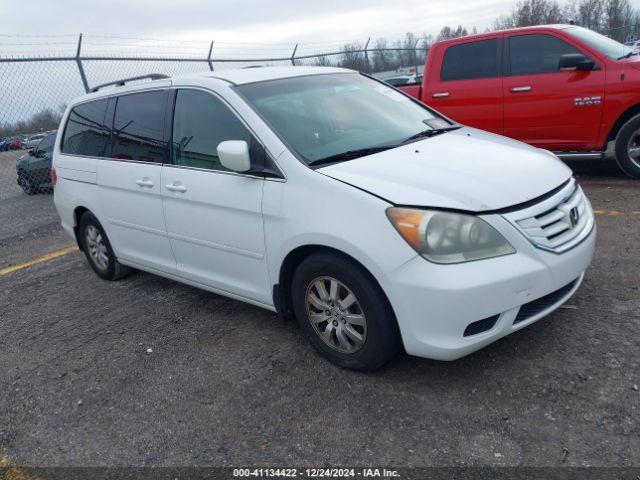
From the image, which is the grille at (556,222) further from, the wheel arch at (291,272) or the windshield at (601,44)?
the windshield at (601,44)

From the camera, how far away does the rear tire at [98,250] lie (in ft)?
17.2

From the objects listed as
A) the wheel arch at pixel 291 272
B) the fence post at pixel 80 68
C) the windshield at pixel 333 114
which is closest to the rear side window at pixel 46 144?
the fence post at pixel 80 68

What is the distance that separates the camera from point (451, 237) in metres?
2.82

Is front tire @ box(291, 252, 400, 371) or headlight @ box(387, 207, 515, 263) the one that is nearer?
headlight @ box(387, 207, 515, 263)

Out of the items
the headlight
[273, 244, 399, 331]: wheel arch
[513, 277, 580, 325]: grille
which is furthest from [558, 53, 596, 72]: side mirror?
[273, 244, 399, 331]: wheel arch

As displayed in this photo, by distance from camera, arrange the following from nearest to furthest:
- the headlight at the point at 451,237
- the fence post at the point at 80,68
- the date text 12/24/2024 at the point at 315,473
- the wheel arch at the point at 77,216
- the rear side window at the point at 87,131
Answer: the date text 12/24/2024 at the point at 315,473 → the headlight at the point at 451,237 → the rear side window at the point at 87,131 → the wheel arch at the point at 77,216 → the fence post at the point at 80,68

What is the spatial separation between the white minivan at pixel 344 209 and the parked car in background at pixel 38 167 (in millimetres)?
8196

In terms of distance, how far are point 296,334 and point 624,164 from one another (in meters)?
4.91

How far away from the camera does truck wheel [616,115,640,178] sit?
6.45m

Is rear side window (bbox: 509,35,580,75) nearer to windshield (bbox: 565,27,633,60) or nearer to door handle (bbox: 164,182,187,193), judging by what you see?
windshield (bbox: 565,27,633,60)

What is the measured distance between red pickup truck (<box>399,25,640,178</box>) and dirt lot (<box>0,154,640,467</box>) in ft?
8.29

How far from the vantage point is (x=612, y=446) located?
2.48m

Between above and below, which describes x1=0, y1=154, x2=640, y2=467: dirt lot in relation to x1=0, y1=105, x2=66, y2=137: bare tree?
below

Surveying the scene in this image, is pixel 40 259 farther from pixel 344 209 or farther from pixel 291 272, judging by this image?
pixel 344 209
